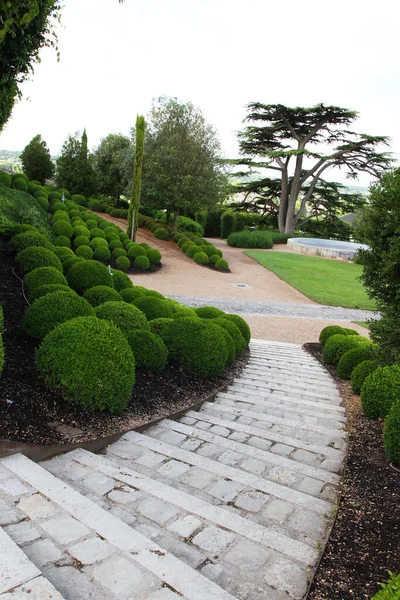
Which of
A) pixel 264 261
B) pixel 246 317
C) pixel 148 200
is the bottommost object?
pixel 246 317

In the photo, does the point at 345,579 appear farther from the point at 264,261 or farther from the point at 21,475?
the point at 264,261

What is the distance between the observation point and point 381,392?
15.1 ft

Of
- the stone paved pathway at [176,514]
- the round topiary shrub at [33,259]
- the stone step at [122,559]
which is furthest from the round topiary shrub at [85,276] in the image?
the stone step at [122,559]

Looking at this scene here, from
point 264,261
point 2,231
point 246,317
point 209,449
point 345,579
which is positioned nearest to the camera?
point 345,579

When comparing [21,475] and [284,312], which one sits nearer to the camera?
[21,475]

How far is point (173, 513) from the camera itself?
2.46 m

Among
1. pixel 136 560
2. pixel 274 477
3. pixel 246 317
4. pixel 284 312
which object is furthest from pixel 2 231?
pixel 284 312

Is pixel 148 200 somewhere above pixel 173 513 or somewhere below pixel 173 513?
above

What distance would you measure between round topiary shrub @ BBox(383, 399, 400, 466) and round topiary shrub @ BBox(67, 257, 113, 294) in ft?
15.8

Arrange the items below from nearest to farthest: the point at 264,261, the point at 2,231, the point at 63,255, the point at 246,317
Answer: the point at 2,231, the point at 63,255, the point at 246,317, the point at 264,261

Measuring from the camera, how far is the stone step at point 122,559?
5.71 feet

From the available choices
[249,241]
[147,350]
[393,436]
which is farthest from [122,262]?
[393,436]

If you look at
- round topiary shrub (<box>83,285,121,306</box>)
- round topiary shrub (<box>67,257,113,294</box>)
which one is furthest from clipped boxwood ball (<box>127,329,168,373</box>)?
round topiary shrub (<box>67,257,113,294</box>)

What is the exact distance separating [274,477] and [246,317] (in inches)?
416
